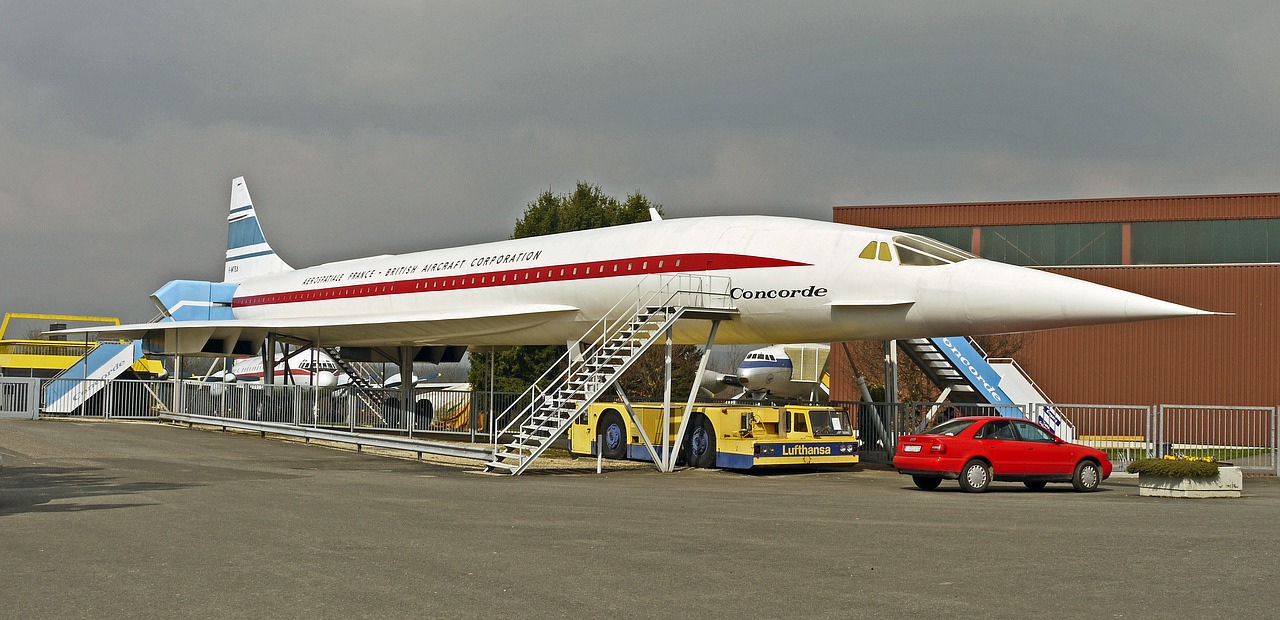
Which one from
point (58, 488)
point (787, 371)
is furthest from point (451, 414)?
point (787, 371)

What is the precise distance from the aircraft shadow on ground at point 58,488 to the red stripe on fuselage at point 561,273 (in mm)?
9149

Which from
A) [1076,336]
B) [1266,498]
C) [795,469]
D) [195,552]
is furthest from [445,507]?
[1076,336]

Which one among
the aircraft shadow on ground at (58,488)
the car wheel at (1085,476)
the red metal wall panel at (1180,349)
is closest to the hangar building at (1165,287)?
the red metal wall panel at (1180,349)

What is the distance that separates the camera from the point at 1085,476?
1803 centimetres

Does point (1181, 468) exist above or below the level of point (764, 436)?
below

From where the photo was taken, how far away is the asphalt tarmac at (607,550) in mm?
7520

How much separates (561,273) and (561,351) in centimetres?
2523

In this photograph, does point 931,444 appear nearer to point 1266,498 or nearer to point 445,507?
point 1266,498

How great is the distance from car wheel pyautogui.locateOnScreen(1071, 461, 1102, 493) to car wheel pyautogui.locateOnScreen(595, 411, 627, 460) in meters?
8.92

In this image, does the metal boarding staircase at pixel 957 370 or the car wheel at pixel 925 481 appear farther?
the metal boarding staircase at pixel 957 370

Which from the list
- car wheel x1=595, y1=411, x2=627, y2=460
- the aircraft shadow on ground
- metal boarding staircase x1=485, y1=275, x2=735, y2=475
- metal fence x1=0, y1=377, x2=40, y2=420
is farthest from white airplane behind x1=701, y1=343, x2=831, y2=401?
the aircraft shadow on ground

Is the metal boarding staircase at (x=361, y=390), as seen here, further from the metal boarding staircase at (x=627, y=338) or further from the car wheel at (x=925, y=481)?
the car wheel at (x=925, y=481)

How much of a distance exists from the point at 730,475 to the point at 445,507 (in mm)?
7874

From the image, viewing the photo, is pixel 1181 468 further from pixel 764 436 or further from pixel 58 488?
pixel 58 488
